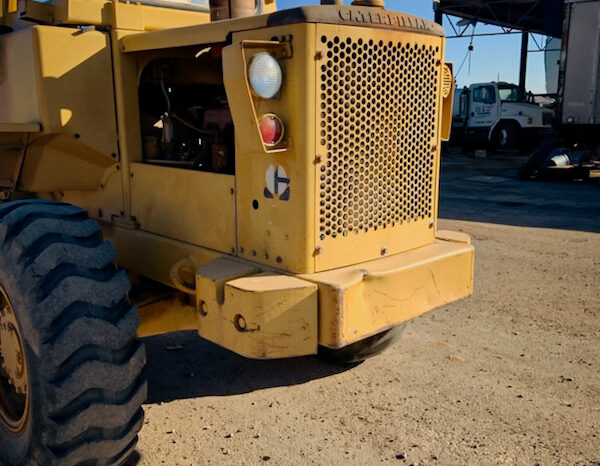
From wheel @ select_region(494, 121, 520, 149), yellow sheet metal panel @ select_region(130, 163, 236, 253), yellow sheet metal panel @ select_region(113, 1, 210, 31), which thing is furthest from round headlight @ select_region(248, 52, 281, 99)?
wheel @ select_region(494, 121, 520, 149)

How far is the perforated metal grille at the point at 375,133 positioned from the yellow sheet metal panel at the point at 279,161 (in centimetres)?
8

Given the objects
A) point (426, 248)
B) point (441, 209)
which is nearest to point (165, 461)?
point (426, 248)

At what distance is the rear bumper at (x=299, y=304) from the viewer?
266 centimetres

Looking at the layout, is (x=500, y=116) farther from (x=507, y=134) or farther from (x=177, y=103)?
(x=177, y=103)

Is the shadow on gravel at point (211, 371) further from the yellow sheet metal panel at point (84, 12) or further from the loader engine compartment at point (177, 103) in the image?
the yellow sheet metal panel at point (84, 12)

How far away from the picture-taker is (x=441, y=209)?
10867 millimetres

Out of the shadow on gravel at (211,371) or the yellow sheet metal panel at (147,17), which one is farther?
the shadow on gravel at (211,371)

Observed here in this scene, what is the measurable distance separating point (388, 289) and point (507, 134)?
21.7 metres

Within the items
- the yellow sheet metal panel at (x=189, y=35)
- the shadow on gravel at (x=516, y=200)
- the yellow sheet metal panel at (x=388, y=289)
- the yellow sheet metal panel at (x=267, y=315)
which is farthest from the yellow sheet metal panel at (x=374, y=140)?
the shadow on gravel at (x=516, y=200)

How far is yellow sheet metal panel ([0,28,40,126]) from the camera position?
344 cm

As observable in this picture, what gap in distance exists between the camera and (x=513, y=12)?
25.9m

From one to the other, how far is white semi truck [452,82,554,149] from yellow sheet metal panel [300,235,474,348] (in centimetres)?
2085

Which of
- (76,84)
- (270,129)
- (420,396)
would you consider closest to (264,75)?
(270,129)

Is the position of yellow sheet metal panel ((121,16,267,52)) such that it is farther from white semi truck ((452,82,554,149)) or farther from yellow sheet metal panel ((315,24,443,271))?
white semi truck ((452,82,554,149))
